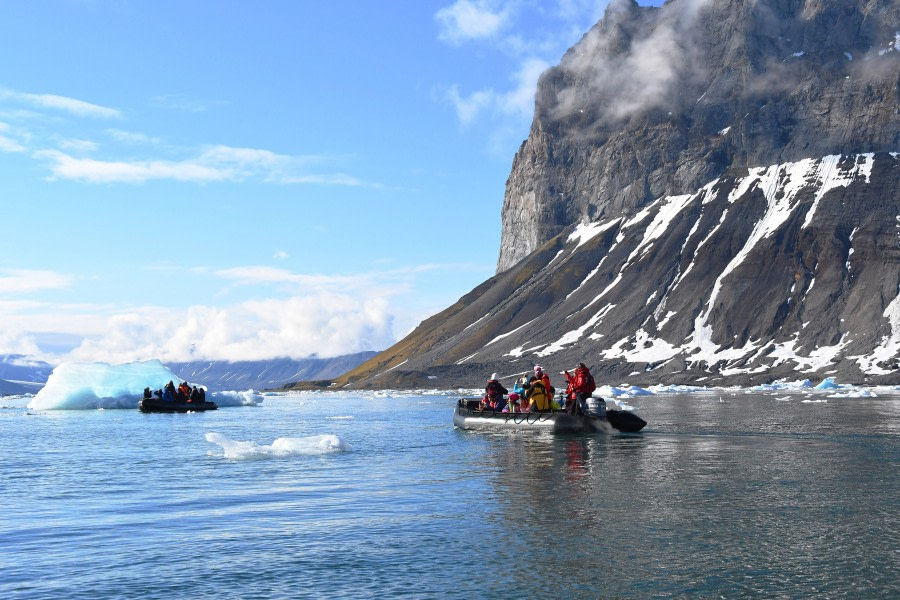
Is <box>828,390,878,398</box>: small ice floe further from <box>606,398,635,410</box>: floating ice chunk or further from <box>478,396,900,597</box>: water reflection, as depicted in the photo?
<box>478,396,900,597</box>: water reflection

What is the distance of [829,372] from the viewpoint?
194375 mm

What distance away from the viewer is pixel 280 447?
4550 cm

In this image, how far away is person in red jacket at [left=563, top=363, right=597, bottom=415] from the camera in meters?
54.9

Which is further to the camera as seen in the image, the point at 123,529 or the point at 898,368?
the point at 898,368

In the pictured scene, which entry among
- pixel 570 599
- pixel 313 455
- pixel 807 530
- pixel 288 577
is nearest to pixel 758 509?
pixel 807 530

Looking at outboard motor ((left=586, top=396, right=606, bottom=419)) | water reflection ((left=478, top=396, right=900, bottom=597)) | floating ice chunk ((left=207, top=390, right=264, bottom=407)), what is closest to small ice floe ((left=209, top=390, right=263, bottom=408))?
floating ice chunk ((left=207, top=390, right=264, bottom=407))

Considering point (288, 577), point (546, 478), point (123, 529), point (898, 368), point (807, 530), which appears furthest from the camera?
point (898, 368)

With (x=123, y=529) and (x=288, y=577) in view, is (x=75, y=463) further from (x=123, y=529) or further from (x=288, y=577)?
(x=288, y=577)

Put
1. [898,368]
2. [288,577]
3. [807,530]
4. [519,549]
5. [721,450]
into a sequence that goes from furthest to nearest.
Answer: [898,368]
[721,450]
[807,530]
[519,549]
[288,577]

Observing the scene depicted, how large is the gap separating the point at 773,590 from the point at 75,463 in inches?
1457

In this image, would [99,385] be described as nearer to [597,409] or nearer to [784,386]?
[597,409]

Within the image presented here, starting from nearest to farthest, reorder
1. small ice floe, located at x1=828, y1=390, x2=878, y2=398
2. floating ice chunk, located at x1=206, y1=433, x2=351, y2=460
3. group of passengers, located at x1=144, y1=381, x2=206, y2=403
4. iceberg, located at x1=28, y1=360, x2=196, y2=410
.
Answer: floating ice chunk, located at x1=206, y1=433, x2=351, y2=460 < group of passengers, located at x1=144, y1=381, x2=206, y2=403 < iceberg, located at x1=28, y1=360, x2=196, y2=410 < small ice floe, located at x1=828, y1=390, x2=878, y2=398

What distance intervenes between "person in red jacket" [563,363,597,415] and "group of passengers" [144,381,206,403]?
214 ft

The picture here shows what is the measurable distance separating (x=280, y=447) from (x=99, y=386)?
86.2 m
